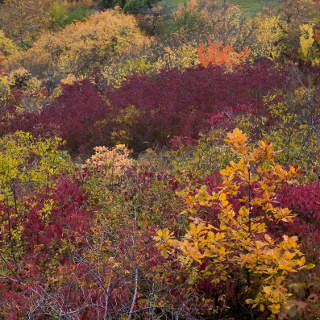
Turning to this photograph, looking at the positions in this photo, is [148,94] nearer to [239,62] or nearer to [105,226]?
[239,62]

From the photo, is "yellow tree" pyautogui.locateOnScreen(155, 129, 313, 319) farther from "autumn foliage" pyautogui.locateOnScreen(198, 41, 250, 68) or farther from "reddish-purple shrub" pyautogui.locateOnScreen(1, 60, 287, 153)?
"autumn foliage" pyautogui.locateOnScreen(198, 41, 250, 68)

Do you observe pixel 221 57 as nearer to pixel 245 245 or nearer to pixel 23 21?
pixel 245 245

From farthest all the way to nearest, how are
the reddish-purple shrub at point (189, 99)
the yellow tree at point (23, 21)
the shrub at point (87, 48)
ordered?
the yellow tree at point (23, 21)
the shrub at point (87, 48)
the reddish-purple shrub at point (189, 99)

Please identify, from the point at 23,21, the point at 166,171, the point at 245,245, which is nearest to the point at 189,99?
the point at 166,171

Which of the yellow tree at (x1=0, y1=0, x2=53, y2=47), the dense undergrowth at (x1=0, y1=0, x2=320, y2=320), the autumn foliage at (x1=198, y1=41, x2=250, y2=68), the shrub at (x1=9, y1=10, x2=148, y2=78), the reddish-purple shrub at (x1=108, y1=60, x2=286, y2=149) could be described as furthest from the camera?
the yellow tree at (x1=0, y1=0, x2=53, y2=47)

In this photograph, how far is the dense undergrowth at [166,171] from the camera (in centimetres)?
346

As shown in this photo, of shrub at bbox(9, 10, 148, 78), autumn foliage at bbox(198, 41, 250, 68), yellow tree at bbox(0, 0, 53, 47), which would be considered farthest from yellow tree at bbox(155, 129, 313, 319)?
yellow tree at bbox(0, 0, 53, 47)

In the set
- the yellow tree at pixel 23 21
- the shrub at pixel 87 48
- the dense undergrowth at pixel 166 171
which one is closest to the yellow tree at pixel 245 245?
the dense undergrowth at pixel 166 171

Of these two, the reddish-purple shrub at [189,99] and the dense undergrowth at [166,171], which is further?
the reddish-purple shrub at [189,99]

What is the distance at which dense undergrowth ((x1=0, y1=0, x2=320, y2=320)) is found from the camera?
11.4ft

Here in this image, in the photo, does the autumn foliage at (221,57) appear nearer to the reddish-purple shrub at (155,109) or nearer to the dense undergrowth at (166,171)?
the dense undergrowth at (166,171)

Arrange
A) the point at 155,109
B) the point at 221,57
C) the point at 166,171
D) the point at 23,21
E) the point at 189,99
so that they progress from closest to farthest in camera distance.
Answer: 1. the point at 166,171
2. the point at 155,109
3. the point at 189,99
4. the point at 221,57
5. the point at 23,21

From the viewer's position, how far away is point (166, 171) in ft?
25.8

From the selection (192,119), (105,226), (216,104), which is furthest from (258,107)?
(105,226)
